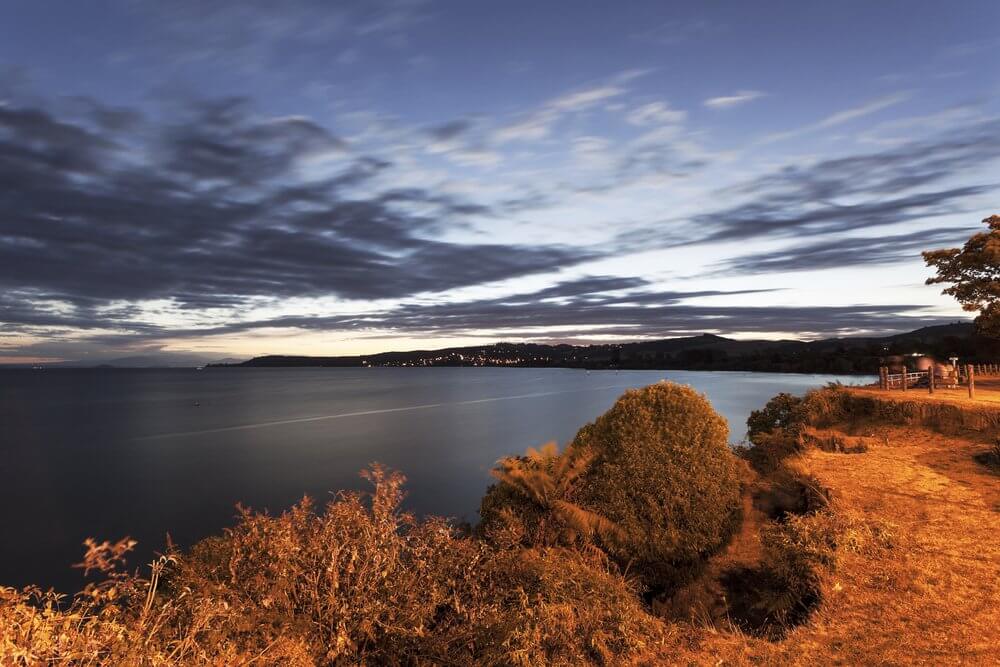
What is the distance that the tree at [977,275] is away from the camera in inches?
1035

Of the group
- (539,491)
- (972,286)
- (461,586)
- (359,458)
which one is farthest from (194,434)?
(972,286)

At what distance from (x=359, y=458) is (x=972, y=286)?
38.0 m

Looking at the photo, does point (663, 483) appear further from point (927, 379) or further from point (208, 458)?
point (208, 458)

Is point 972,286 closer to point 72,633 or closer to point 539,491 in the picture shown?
point 539,491

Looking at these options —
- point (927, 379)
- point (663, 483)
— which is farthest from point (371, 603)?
point (927, 379)

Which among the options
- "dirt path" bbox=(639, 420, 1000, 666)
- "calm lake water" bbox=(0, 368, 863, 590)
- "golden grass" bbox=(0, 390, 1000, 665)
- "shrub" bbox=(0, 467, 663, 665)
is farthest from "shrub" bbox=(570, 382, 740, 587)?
"calm lake water" bbox=(0, 368, 863, 590)

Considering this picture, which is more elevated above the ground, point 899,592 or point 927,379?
point 927,379

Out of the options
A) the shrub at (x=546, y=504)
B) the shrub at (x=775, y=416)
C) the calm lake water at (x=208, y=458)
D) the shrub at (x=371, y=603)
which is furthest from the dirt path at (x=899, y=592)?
the calm lake water at (x=208, y=458)

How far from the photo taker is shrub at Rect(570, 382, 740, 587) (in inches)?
537

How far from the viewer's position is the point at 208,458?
43000mm

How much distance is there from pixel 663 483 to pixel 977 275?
2378 centimetres

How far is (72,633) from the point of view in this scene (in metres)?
4.45

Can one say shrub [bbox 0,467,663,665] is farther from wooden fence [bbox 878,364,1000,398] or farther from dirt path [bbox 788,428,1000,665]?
wooden fence [bbox 878,364,1000,398]

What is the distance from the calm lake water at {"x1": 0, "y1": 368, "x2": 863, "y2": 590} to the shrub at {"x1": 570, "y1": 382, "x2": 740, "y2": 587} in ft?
35.2
